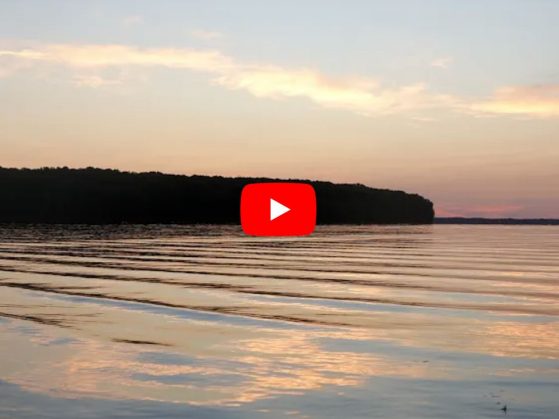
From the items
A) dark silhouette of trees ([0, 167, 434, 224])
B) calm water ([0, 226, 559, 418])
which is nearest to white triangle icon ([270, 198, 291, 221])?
calm water ([0, 226, 559, 418])

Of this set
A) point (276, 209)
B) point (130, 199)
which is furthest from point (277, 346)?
point (130, 199)

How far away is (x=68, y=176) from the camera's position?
170500mm

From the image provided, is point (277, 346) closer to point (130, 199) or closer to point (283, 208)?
point (283, 208)

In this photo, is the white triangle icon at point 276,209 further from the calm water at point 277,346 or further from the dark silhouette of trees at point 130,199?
the dark silhouette of trees at point 130,199

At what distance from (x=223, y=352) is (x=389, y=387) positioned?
3318mm

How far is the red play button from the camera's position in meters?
22.1

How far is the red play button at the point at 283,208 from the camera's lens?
22109 millimetres

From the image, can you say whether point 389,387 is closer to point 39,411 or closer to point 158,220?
point 39,411

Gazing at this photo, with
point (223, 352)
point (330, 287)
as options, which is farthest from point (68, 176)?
point (223, 352)

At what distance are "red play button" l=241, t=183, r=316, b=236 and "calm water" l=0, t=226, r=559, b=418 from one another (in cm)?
167

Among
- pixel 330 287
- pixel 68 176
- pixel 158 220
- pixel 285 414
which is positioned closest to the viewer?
pixel 285 414

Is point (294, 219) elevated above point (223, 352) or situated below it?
above

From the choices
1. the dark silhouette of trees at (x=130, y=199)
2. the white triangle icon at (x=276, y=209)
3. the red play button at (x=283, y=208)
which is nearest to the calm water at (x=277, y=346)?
the red play button at (x=283, y=208)

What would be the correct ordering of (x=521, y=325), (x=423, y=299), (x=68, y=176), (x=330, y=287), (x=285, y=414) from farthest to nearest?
1. (x=68, y=176)
2. (x=330, y=287)
3. (x=423, y=299)
4. (x=521, y=325)
5. (x=285, y=414)
